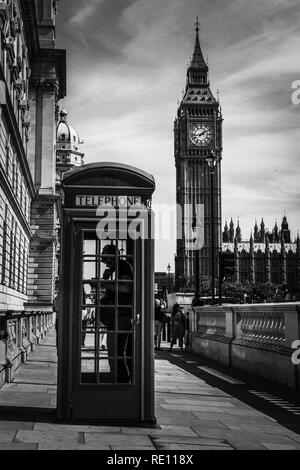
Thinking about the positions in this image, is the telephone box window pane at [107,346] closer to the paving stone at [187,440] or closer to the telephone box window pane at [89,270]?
the telephone box window pane at [89,270]

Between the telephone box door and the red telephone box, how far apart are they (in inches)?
0.4

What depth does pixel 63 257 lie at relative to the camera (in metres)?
7.14

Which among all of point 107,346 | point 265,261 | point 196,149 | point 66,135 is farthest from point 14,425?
point 265,261

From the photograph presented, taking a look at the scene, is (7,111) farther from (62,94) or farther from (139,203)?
(62,94)

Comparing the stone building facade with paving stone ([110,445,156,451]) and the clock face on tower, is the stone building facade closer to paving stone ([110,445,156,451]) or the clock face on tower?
paving stone ([110,445,156,451])

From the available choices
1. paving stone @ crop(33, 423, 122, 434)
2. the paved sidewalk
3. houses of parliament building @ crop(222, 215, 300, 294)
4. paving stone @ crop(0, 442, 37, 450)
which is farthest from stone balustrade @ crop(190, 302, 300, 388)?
houses of parliament building @ crop(222, 215, 300, 294)

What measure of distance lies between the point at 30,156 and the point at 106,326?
40.8m

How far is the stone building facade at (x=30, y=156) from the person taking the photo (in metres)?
30.9

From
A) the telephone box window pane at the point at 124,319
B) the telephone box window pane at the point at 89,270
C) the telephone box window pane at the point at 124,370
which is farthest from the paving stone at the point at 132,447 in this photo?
the telephone box window pane at the point at 89,270

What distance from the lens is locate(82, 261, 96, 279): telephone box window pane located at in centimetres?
716

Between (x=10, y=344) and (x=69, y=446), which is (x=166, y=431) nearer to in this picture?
(x=69, y=446)

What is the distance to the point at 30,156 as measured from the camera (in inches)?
1838

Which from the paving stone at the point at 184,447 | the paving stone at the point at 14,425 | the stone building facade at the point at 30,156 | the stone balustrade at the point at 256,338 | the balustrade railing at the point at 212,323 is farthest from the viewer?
the stone building facade at the point at 30,156
